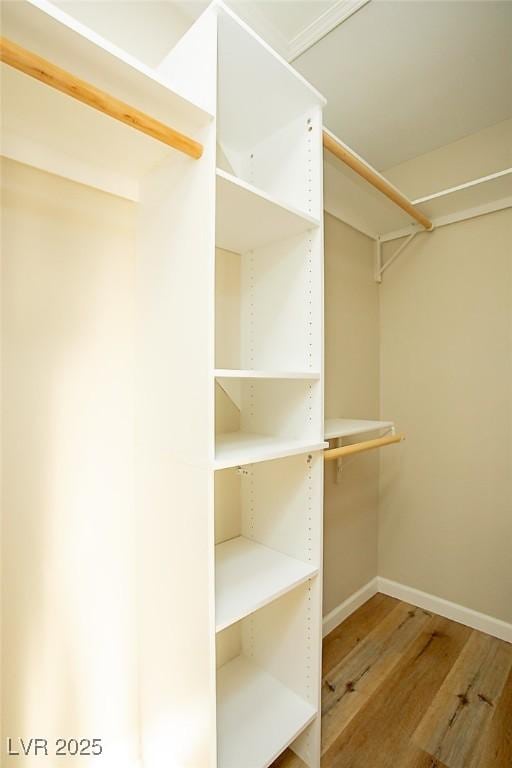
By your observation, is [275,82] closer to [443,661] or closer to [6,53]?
[6,53]

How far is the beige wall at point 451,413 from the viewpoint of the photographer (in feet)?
6.23

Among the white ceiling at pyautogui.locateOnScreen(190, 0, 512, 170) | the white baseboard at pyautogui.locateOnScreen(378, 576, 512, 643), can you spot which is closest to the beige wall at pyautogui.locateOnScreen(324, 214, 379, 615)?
the white baseboard at pyautogui.locateOnScreen(378, 576, 512, 643)

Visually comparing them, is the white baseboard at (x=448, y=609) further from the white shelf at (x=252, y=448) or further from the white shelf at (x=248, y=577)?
the white shelf at (x=252, y=448)

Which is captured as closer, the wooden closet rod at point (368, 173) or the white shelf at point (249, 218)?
the white shelf at point (249, 218)

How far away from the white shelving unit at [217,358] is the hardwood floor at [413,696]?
0.24 metres

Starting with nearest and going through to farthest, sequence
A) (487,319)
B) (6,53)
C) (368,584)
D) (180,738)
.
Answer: (6,53)
(180,738)
(487,319)
(368,584)

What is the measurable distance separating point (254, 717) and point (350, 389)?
4.86 ft

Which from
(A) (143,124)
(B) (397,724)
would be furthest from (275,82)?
(B) (397,724)

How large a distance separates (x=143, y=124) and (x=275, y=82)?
0.51m

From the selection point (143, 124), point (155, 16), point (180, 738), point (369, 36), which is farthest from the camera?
point (369, 36)

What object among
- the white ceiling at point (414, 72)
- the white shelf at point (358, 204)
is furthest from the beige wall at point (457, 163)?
the white shelf at point (358, 204)

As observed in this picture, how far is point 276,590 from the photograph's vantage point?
42.5 inches

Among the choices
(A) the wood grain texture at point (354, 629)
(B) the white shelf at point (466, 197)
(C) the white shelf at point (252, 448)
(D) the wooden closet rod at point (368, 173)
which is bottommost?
(A) the wood grain texture at point (354, 629)

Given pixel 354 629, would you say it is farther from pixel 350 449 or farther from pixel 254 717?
pixel 350 449
